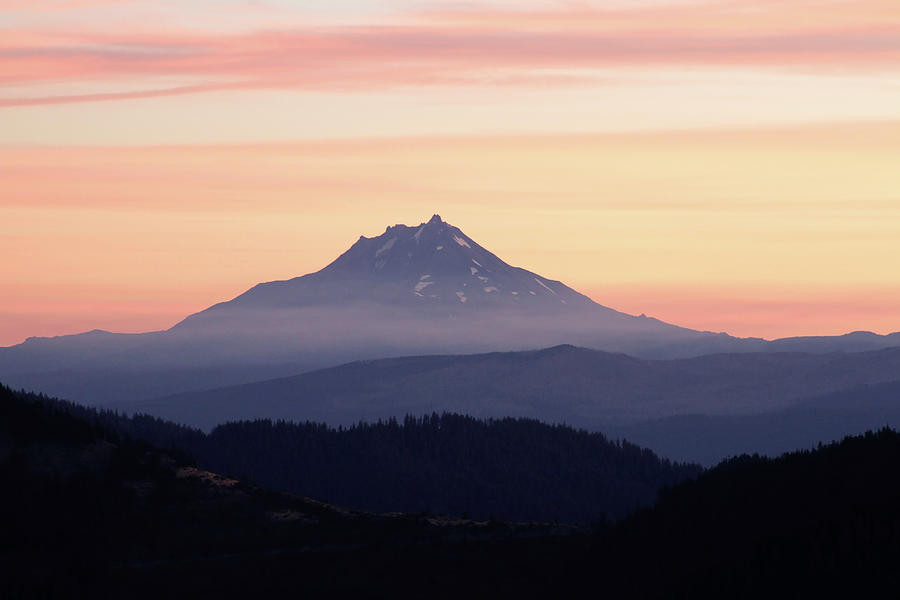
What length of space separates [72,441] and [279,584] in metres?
53.6

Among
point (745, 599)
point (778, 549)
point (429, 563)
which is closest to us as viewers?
point (745, 599)

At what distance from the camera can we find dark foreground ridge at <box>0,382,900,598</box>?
127312 millimetres

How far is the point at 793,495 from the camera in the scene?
149 meters

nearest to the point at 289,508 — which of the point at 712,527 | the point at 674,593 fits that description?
the point at 712,527

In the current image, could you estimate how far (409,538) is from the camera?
489 feet

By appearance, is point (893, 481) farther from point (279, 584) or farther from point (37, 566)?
point (37, 566)

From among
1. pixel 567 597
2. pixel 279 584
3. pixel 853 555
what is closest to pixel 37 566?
pixel 279 584

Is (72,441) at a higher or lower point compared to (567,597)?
higher

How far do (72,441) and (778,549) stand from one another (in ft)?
267

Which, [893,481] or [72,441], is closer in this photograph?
[893,481]

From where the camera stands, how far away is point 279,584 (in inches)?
5325

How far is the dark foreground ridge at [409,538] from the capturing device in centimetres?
12731

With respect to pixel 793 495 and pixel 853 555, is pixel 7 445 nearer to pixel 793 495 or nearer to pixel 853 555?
pixel 793 495

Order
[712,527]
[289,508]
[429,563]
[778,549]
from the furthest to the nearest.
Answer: [289,508] < [712,527] < [429,563] < [778,549]
